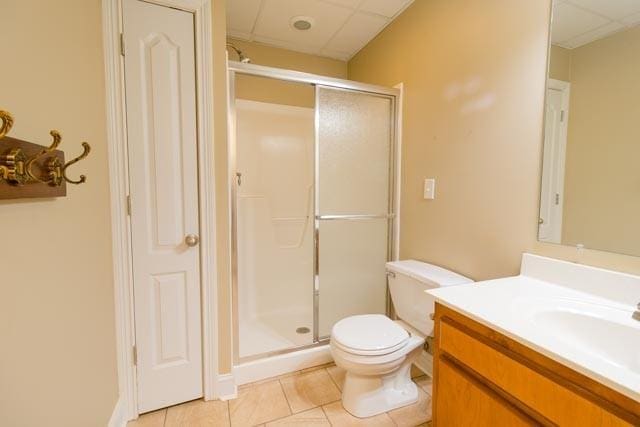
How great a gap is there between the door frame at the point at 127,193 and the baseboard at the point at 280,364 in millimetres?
182

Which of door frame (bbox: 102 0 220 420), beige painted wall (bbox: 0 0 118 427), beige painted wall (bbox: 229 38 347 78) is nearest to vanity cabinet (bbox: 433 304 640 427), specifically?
door frame (bbox: 102 0 220 420)

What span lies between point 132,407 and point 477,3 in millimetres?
2723

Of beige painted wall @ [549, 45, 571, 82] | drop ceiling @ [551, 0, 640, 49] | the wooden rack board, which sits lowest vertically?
the wooden rack board

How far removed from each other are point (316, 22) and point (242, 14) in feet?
1.72

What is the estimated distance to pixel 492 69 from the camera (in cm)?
144

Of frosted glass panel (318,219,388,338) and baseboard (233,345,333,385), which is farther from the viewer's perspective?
frosted glass panel (318,219,388,338)

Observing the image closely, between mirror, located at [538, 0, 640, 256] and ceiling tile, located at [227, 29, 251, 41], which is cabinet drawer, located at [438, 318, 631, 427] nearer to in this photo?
mirror, located at [538, 0, 640, 256]

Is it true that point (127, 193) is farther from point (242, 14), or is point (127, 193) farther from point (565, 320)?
point (565, 320)

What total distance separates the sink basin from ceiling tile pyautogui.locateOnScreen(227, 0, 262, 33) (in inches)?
89.5

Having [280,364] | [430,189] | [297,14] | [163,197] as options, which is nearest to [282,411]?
[280,364]

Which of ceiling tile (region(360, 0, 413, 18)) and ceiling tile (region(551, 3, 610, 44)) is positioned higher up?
ceiling tile (region(360, 0, 413, 18))

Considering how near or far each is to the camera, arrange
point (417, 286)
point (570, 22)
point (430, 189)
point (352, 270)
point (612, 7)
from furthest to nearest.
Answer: point (352, 270), point (430, 189), point (417, 286), point (570, 22), point (612, 7)

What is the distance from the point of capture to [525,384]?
0.79 m

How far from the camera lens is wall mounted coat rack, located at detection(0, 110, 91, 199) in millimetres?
Result: 636
